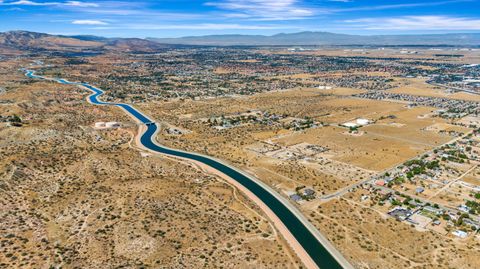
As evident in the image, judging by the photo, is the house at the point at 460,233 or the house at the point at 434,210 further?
the house at the point at 434,210

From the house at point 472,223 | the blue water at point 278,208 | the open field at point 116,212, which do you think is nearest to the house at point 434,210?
the house at point 472,223

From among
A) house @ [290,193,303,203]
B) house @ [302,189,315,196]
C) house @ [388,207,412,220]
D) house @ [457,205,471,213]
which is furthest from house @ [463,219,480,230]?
house @ [290,193,303,203]

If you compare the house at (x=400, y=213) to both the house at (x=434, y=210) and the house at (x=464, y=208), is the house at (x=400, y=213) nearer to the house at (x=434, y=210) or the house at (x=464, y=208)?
the house at (x=434, y=210)

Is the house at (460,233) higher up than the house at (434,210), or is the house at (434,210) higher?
the house at (434,210)

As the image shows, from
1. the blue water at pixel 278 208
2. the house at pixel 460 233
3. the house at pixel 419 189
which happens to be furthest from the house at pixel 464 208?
the blue water at pixel 278 208

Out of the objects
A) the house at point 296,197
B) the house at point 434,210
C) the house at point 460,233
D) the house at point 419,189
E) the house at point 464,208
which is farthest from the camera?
the house at point 419,189

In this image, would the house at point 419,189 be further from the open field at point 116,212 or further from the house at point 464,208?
the open field at point 116,212

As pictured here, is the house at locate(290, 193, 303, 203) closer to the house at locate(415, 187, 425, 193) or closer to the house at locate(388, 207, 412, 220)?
the house at locate(388, 207, 412, 220)

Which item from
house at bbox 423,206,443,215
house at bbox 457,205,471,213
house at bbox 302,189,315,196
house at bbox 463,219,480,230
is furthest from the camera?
house at bbox 302,189,315,196

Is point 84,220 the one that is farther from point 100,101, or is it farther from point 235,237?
point 100,101

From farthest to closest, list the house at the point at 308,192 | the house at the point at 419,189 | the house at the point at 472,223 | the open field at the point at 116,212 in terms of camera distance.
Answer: the house at the point at 419,189 < the house at the point at 308,192 < the house at the point at 472,223 < the open field at the point at 116,212

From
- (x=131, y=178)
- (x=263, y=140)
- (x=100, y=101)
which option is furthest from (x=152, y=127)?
(x=100, y=101)
